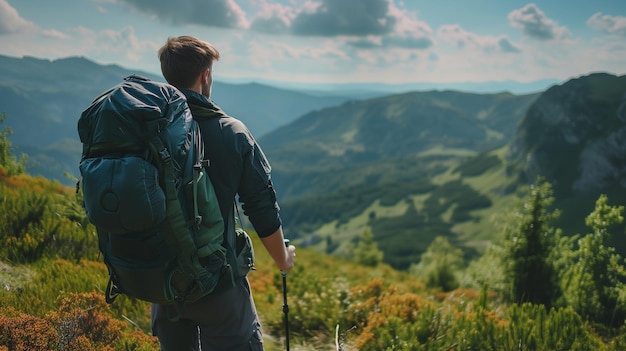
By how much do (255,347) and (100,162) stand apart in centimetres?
168

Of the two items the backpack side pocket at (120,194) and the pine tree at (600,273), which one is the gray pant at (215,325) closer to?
the backpack side pocket at (120,194)

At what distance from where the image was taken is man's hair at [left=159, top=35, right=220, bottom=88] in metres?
Result: 2.95

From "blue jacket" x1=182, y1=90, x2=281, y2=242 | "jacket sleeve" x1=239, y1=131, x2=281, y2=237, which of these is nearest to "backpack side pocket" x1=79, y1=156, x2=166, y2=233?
"blue jacket" x1=182, y1=90, x2=281, y2=242

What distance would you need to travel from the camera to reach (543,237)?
29.2 feet

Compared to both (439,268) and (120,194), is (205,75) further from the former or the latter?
(439,268)

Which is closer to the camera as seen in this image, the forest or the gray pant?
the gray pant

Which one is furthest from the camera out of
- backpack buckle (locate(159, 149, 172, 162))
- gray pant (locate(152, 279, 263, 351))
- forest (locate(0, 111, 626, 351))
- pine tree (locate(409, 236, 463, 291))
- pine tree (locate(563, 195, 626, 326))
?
pine tree (locate(409, 236, 463, 291))

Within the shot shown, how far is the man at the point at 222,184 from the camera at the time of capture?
2990 millimetres

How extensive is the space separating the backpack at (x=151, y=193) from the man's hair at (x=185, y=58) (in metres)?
0.23

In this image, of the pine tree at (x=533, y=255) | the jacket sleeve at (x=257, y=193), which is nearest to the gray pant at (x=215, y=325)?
the jacket sleeve at (x=257, y=193)

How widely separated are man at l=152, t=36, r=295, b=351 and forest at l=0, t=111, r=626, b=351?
1667 millimetres

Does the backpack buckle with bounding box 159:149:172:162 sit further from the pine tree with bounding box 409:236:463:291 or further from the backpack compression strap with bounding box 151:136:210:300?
the pine tree with bounding box 409:236:463:291

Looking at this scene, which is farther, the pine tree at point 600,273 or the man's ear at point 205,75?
the pine tree at point 600,273

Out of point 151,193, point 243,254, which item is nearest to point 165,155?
point 151,193
